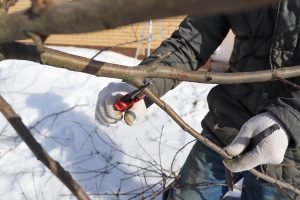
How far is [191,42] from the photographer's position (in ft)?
5.18

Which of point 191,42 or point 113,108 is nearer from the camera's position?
point 113,108

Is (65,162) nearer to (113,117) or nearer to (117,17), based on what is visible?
(113,117)

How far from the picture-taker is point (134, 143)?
2936mm

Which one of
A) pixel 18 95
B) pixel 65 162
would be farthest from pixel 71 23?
pixel 18 95

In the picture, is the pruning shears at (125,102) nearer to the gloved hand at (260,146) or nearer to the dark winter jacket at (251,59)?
the dark winter jacket at (251,59)

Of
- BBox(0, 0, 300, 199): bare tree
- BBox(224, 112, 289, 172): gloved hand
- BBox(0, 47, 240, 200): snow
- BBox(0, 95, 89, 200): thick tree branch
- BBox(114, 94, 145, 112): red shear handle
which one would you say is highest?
BBox(0, 0, 300, 199): bare tree

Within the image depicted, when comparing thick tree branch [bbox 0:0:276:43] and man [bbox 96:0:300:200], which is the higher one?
thick tree branch [bbox 0:0:276:43]

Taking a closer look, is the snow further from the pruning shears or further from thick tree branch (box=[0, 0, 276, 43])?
thick tree branch (box=[0, 0, 276, 43])

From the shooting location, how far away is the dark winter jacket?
4.17 ft

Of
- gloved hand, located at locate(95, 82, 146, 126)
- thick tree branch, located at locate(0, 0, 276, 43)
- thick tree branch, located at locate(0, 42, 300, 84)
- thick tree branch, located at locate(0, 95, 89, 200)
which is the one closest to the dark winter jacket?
gloved hand, located at locate(95, 82, 146, 126)

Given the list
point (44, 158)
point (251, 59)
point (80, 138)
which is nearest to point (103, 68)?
point (44, 158)

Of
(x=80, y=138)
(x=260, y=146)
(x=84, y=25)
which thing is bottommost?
(x=80, y=138)

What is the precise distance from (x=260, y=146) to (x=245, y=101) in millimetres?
252

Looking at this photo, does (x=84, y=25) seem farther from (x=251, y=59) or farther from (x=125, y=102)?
(x=251, y=59)
